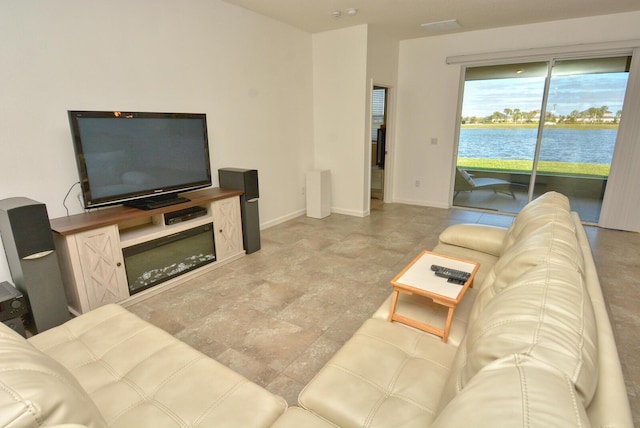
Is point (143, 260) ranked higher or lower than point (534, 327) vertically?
lower

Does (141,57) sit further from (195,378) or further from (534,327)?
(534,327)

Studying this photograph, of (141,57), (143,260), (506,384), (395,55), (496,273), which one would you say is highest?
(395,55)

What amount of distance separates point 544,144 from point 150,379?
5.47m

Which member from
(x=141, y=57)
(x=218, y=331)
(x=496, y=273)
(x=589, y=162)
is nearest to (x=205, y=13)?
(x=141, y=57)

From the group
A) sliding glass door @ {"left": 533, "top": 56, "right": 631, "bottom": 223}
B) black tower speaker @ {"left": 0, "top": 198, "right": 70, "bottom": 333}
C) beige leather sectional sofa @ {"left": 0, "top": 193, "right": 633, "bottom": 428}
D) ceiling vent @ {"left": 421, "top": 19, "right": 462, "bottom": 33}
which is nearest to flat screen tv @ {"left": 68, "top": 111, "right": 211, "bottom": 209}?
black tower speaker @ {"left": 0, "top": 198, "right": 70, "bottom": 333}

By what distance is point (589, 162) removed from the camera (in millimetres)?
4609

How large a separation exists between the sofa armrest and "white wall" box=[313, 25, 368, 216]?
92.8 inches

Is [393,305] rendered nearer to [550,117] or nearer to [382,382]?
[382,382]

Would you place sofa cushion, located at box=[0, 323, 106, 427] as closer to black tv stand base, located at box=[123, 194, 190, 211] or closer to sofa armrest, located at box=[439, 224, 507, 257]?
black tv stand base, located at box=[123, 194, 190, 211]

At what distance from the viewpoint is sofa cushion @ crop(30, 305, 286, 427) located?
118 centimetres

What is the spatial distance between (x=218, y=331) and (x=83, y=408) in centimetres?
164

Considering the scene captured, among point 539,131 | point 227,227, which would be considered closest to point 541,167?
point 539,131

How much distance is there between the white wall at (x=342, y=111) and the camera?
4695 mm

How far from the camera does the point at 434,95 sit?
538 centimetres
